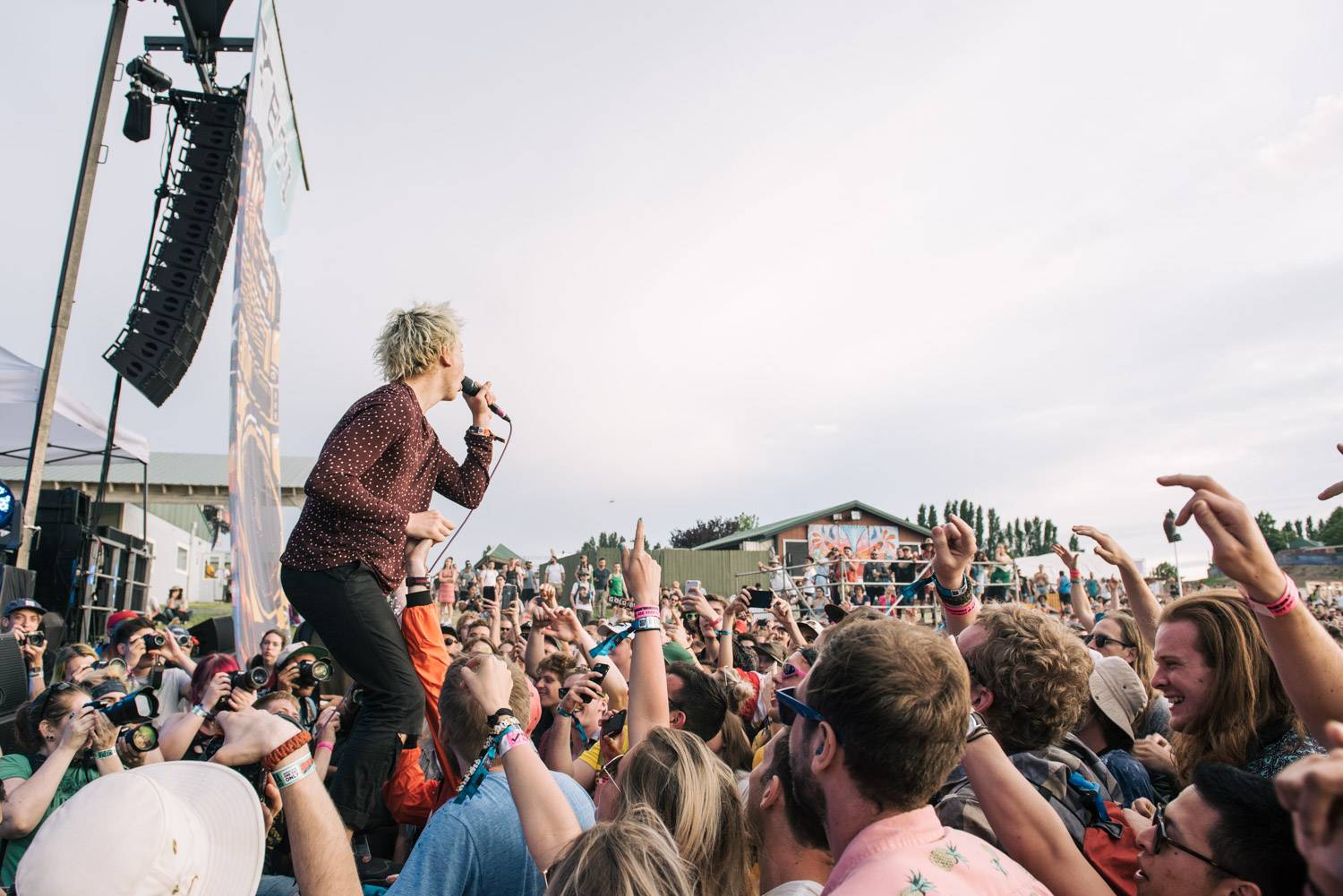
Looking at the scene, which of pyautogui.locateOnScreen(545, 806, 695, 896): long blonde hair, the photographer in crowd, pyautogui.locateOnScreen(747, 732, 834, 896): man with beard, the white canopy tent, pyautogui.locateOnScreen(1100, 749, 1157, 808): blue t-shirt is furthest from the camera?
the white canopy tent

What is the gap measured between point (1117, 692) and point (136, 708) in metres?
3.60

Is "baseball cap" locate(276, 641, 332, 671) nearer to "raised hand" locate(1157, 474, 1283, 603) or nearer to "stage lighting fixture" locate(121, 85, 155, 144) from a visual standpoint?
"raised hand" locate(1157, 474, 1283, 603)

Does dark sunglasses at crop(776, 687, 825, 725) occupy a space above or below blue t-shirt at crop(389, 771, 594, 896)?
above

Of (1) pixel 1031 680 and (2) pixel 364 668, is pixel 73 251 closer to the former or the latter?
(2) pixel 364 668

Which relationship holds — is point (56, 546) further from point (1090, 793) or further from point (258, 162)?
point (1090, 793)

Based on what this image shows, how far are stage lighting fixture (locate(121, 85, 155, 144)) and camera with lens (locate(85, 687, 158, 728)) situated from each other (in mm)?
8944

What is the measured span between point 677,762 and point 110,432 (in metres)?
11.0

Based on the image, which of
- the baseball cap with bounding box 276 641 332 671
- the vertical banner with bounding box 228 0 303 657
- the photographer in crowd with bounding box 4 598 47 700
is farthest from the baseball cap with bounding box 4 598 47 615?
the baseball cap with bounding box 276 641 332 671

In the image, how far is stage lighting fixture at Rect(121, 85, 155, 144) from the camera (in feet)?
30.8

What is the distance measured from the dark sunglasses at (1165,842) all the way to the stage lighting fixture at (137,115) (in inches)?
446

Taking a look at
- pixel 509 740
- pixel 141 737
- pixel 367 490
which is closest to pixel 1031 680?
pixel 509 740

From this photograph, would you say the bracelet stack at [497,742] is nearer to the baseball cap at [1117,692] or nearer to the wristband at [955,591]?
the wristband at [955,591]

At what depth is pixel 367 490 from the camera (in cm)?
322

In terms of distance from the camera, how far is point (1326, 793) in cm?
68
